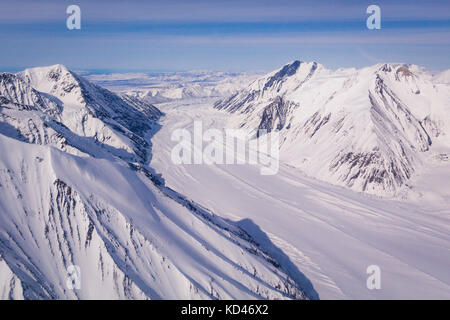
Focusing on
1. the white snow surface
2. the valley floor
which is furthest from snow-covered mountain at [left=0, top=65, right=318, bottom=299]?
the valley floor

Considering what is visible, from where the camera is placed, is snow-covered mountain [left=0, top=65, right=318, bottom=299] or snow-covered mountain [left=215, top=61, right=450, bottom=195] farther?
snow-covered mountain [left=215, top=61, right=450, bottom=195]

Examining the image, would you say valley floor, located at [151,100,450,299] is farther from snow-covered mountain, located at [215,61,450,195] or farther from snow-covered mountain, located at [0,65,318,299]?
snow-covered mountain, located at [215,61,450,195]

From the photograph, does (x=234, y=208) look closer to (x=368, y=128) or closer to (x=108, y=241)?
(x=108, y=241)

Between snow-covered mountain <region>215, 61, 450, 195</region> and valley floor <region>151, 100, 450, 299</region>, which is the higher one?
snow-covered mountain <region>215, 61, 450, 195</region>

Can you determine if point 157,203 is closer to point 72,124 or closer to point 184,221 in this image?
point 184,221

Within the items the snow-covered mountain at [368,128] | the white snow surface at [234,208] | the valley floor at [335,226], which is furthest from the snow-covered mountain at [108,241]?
the snow-covered mountain at [368,128]
